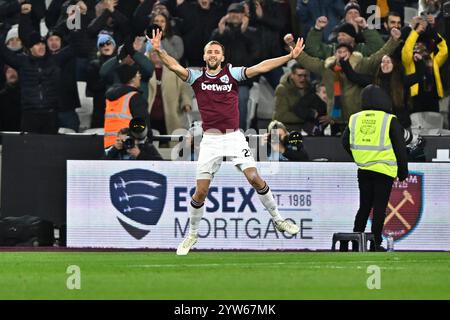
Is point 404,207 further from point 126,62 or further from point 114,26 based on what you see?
point 114,26

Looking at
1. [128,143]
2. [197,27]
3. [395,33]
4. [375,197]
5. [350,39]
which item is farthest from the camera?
[197,27]

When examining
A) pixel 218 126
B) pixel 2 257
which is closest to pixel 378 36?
pixel 218 126

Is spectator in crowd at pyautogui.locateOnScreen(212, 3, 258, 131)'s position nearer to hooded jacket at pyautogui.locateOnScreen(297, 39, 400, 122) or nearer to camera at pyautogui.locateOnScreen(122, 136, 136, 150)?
hooded jacket at pyautogui.locateOnScreen(297, 39, 400, 122)

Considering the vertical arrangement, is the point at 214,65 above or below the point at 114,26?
below

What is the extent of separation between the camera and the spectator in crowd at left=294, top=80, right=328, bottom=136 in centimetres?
2100

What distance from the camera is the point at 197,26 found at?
71.1ft

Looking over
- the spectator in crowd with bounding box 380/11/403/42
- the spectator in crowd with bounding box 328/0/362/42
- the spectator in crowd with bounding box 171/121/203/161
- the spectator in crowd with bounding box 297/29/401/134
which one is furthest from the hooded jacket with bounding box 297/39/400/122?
the spectator in crowd with bounding box 171/121/203/161

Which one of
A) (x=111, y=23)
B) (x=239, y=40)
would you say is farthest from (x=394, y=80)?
(x=111, y=23)

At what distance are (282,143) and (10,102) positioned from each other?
494 cm

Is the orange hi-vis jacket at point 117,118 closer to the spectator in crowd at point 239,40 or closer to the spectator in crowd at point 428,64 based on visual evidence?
the spectator in crowd at point 239,40

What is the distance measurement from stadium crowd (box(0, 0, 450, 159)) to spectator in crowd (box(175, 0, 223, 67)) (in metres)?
0.02

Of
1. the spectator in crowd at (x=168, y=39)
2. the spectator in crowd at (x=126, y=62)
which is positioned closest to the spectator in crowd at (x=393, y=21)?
the spectator in crowd at (x=168, y=39)

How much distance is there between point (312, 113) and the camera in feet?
69.3
